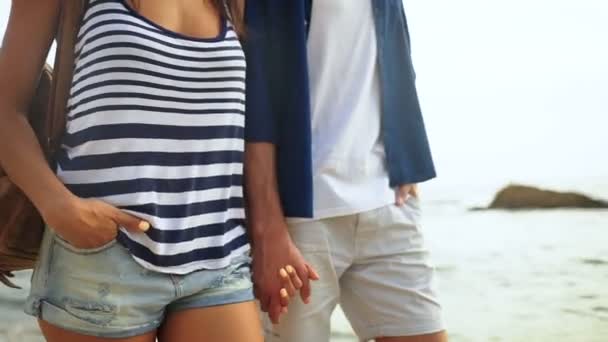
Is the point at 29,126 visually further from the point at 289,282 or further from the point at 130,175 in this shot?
the point at 289,282

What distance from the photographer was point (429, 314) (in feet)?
4.31

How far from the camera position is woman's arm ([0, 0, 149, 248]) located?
3.37ft

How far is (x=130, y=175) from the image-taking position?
1.04 metres

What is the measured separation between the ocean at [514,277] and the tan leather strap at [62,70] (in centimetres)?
164

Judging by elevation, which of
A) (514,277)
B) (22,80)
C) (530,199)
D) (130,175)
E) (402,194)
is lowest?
(514,277)

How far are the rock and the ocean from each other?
4 cm

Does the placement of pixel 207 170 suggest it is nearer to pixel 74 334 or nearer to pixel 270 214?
pixel 270 214

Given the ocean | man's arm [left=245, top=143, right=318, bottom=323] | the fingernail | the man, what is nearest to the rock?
the ocean

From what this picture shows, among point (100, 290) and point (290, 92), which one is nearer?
point (100, 290)

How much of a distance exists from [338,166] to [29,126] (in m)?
0.46

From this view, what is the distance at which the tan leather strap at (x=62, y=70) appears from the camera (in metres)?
1.08

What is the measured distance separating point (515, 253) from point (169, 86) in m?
2.82

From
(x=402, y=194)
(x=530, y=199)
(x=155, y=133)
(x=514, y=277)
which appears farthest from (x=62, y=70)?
(x=530, y=199)

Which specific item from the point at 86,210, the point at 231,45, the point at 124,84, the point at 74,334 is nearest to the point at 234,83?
the point at 231,45
